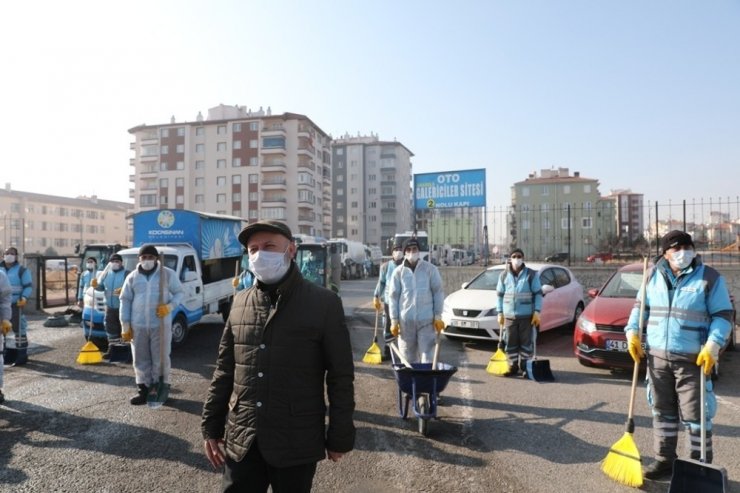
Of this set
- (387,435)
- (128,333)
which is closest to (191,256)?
(128,333)

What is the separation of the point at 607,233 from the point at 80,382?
36302mm

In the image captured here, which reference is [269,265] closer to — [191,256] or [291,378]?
[291,378]

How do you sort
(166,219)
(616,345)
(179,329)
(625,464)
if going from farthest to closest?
(166,219), (179,329), (616,345), (625,464)

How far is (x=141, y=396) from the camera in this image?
19.8 ft

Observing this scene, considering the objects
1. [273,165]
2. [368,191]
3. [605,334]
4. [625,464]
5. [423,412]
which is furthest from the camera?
[368,191]

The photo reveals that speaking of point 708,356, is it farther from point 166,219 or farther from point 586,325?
point 166,219

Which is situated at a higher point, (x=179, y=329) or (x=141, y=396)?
(x=179, y=329)

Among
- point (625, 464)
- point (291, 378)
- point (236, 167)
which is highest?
point (236, 167)

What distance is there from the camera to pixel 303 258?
12.9 m

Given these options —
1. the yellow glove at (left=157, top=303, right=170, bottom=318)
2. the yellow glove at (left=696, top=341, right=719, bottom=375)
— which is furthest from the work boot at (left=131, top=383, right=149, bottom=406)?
the yellow glove at (left=696, top=341, right=719, bottom=375)

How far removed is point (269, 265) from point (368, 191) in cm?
8779

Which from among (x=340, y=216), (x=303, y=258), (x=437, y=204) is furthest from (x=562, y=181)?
(x=303, y=258)

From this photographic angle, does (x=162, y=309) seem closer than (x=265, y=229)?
No

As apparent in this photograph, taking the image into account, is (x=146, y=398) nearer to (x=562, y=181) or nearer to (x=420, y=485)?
(x=420, y=485)
